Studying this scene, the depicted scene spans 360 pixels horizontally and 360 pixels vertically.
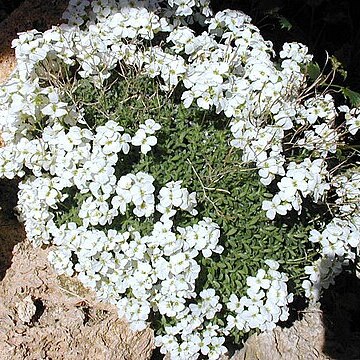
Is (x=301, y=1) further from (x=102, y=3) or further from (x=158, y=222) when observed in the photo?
(x=158, y=222)

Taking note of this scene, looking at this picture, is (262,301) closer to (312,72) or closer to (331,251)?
(331,251)

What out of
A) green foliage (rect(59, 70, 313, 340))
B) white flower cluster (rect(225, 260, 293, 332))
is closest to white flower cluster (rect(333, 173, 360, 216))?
green foliage (rect(59, 70, 313, 340))

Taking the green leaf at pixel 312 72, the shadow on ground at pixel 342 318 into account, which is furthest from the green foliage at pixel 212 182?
the green leaf at pixel 312 72

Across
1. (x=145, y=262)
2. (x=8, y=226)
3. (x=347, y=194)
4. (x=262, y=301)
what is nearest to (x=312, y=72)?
(x=347, y=194)

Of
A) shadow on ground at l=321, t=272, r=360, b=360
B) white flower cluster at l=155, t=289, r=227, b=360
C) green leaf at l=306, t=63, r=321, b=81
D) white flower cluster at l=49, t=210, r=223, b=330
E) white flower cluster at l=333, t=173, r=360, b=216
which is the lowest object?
shadow on ground at l=321, t=272, r=360, b=360

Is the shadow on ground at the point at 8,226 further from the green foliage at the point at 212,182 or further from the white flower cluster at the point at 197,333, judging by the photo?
the white flower cluster at the point at 197,333

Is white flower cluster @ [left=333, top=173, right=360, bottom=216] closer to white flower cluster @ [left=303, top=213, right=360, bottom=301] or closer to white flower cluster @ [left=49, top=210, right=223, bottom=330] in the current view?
white flower cluster @ [left=303, top=213, right=360, bottom=301]
